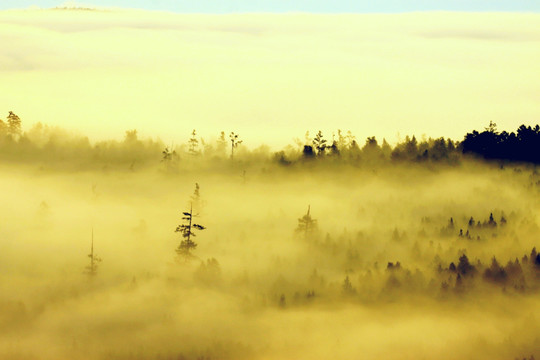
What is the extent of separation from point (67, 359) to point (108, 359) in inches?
398

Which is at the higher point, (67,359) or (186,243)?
(186,243)

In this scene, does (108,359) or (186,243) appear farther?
(108,359)

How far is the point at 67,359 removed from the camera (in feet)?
655

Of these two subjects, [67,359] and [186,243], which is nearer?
[186,243]

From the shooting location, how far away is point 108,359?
656 feet

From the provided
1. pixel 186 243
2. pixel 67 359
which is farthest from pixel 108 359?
pixel 186 243

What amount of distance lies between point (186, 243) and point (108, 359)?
43986mm

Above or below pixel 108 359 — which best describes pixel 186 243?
→ above

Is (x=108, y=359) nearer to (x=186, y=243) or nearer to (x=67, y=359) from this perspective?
(x=67, y=359)

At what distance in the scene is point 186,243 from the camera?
177 metres
